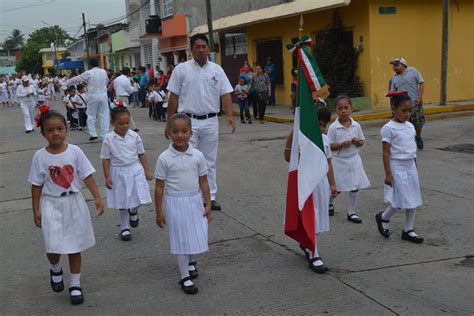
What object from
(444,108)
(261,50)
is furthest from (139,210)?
(261,50)

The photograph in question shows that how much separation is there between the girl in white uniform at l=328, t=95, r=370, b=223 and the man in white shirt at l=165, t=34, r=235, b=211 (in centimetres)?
137

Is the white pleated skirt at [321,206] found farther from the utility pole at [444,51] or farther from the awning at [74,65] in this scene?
the awning at [74,65]

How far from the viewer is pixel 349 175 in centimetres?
616

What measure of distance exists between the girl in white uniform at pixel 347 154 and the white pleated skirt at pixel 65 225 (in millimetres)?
2918

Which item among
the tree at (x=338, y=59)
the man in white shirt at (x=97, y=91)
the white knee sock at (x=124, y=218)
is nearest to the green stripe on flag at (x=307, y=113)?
the white knee sock at (x=124, y=218)

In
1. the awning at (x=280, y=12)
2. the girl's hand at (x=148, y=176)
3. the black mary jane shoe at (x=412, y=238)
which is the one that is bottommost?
the black mary jane shoe at (x=412, y=238)

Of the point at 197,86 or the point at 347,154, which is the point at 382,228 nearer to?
the point at 347,154

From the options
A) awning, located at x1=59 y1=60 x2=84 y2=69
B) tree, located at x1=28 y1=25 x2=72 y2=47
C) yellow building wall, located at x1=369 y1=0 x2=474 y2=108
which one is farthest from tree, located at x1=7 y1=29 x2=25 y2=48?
yellow building wall, located at x1=369 y1=0 x2=474 y2=108

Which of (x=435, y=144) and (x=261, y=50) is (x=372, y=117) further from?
(x=261, y=50)

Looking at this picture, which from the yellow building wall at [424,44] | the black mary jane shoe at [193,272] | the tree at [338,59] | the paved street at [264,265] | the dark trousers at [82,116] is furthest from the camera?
the tree at [338,59]

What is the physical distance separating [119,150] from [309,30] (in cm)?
1456

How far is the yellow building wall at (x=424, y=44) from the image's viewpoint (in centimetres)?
1678

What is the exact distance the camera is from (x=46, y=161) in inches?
169

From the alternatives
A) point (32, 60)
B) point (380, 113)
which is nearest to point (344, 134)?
point (380, 113)
